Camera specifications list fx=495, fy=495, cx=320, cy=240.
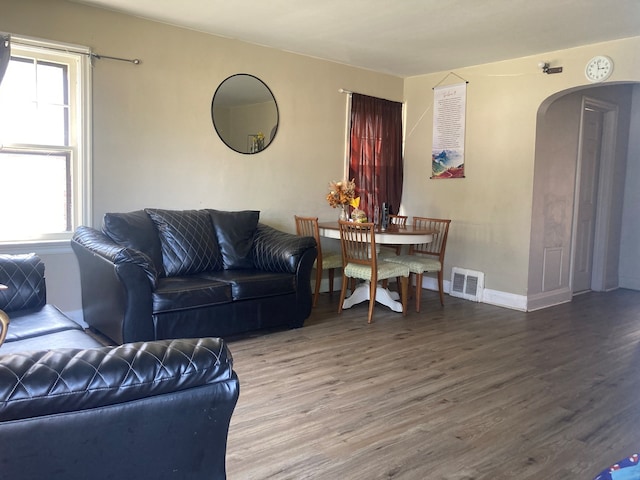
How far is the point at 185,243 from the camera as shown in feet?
13.1

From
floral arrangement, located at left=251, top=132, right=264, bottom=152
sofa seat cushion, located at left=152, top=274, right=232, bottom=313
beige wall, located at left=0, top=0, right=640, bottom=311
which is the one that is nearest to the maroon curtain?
beige wall, located at left=0, top=0, right=640, bottom=311

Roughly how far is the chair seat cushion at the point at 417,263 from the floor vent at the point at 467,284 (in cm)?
71

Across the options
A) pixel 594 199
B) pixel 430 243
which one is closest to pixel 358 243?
pixel 430 243

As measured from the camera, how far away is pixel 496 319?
15.1 ft

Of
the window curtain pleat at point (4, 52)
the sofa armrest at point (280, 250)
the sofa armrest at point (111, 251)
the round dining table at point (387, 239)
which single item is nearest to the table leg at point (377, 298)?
the round dining table at point (387, 239)

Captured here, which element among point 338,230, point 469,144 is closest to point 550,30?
point 469,144

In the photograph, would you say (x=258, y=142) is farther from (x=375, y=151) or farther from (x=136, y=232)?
(x=136, y=232)

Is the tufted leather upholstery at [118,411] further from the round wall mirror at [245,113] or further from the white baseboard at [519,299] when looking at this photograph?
the white baseboard at [519,299]

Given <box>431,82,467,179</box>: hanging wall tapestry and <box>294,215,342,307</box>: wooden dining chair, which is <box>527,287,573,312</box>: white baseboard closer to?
<box>431,82,467,179</box>: hanging wall tapestry

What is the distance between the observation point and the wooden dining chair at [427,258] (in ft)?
15.5

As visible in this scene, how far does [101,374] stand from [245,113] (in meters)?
3.93

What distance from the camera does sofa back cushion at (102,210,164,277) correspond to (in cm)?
369

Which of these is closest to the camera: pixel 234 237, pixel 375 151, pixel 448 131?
pixel 234 237

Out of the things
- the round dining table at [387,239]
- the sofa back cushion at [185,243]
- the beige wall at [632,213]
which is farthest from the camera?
the beige wall at [632,213]
